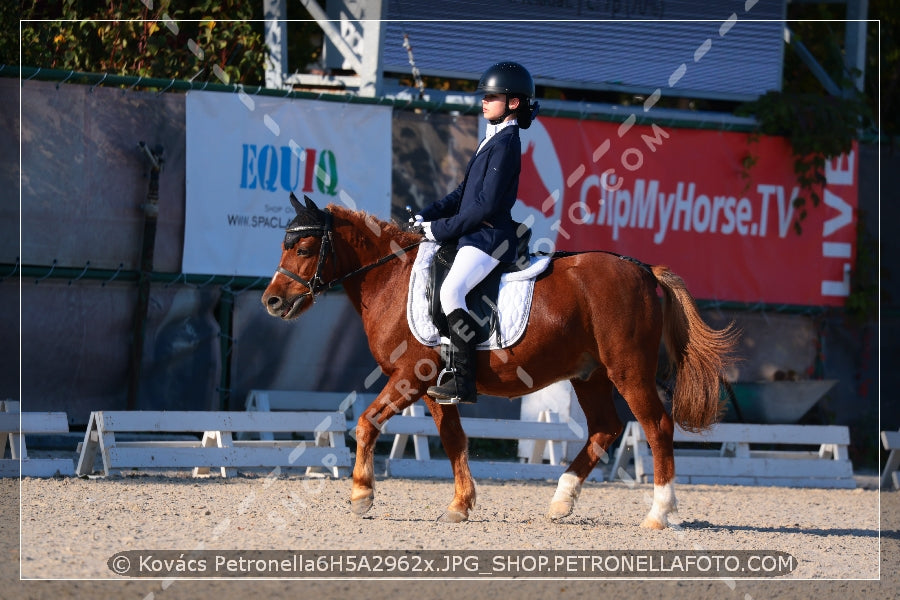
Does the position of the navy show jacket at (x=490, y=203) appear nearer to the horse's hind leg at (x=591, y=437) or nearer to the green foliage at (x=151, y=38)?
the horse's hind leg at (x=591, y=437)

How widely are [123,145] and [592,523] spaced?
580 cm

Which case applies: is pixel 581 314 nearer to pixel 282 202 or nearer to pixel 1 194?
pixel 282 202

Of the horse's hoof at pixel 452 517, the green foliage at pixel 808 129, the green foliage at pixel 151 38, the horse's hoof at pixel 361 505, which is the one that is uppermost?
the green foliage at pixel 151 38

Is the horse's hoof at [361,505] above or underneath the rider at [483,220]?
underneath

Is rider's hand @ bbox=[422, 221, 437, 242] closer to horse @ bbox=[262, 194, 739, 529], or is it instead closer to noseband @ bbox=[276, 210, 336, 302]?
horse @ bbox=[262, 194, 739, 529]

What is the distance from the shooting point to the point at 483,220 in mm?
7180

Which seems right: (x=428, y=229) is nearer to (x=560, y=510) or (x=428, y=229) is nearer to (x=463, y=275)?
(x=463, y=275)

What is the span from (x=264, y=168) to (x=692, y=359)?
16.6 feet

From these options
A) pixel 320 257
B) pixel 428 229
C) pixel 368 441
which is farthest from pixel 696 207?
pixel 368 441

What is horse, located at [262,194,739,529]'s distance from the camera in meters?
7.17

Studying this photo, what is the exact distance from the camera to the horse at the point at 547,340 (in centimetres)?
717

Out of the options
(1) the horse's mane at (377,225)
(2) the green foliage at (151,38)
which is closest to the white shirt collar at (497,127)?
(1) the horse's mane at (377,225)

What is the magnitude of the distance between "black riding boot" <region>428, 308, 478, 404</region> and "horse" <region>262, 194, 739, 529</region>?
0.14 meters

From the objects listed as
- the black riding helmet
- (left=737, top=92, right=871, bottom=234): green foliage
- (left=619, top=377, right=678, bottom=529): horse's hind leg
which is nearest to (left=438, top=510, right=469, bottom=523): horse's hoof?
(left=619, top=377, right=678, bottom=529): horse's hind leg
